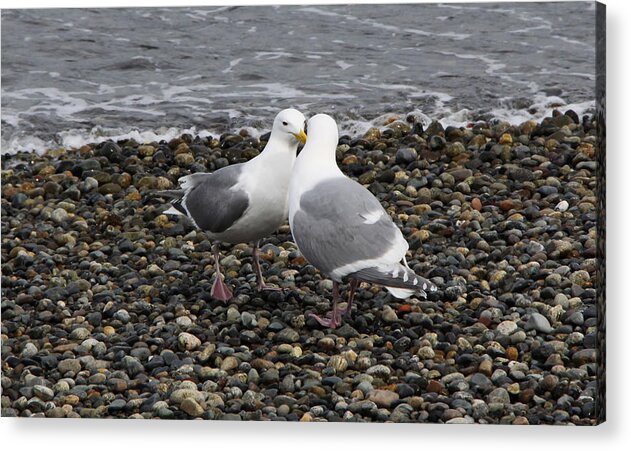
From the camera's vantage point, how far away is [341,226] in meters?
5.03

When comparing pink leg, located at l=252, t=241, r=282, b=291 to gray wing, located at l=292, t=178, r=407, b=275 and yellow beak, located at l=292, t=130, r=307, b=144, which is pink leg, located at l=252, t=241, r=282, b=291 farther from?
yellow beak, located at l=292, t=130, r=307, b=144

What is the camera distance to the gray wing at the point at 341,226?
16.5 feet

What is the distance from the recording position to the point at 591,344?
5023mm

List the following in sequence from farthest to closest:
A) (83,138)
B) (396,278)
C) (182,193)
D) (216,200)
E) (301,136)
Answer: (83,138)
(182,193)
(216,200)
(301,136)
(396,278)

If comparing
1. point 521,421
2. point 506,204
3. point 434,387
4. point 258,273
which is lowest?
point 521,421

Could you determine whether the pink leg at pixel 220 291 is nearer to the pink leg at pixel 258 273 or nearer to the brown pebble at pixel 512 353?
the pink leg at pixel 258 273

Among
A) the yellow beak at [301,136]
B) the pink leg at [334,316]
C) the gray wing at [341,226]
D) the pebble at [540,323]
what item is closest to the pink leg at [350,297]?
the pink leg at [334,316]

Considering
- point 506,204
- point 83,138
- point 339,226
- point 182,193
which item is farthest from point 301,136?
point 83,138

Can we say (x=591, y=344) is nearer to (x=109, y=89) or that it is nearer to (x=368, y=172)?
(x=368, y=172)

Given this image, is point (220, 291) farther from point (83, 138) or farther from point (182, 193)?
point (83, 138)

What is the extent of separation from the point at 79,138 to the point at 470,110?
1.58m

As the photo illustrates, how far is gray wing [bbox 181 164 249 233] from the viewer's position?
17.4ft

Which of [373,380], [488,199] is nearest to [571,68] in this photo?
[488,199]

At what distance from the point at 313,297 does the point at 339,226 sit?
426mm
